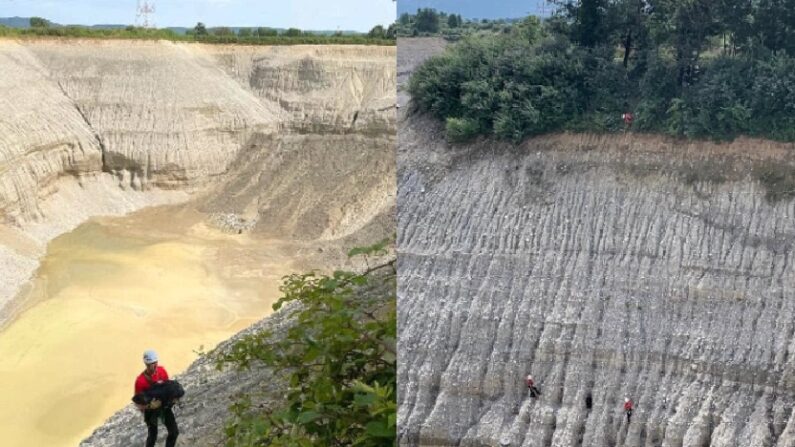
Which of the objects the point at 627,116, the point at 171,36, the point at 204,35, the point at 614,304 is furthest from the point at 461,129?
the point at 204,35

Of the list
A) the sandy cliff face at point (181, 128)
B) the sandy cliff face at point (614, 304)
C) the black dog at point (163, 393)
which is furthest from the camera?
the sandy cliff face at point (181, 128)

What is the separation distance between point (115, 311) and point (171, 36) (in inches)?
445

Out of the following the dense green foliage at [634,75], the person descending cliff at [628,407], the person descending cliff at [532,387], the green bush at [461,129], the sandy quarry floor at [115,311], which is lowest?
the sandy quarry floor at [115,311]

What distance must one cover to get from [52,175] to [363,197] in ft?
24.0

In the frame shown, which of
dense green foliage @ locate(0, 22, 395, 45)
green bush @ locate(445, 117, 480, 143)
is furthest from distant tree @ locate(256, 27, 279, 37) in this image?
green bush @ locate(445, 117, 480, 143)

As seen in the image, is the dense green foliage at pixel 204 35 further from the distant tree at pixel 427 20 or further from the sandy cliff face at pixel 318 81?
the distant tree at pixel 427 20

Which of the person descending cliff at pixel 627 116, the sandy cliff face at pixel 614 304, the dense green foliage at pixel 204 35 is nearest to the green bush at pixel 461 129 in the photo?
the sandy cliff face at pixel 614 304

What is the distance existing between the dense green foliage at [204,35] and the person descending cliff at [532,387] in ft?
51.0

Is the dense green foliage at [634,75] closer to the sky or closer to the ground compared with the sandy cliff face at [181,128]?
closer to the sky

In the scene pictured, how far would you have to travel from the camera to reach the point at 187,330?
11586 millimetres

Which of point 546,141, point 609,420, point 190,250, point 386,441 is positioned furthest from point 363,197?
point 386,441

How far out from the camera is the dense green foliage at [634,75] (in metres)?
3.96

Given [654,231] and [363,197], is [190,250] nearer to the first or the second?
[363,197]

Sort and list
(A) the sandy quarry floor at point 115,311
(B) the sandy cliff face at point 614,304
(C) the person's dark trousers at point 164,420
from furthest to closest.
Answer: (A) the sandy quarry floor at point 115,311 < (C) the person's dark trousers at point 164,420 < (B) the sandy cliff face at point 614,304
